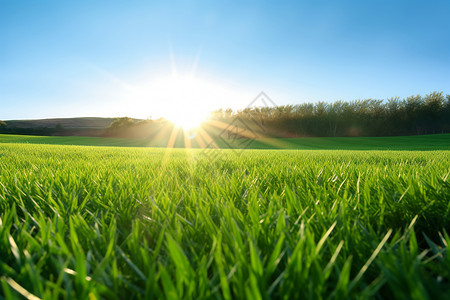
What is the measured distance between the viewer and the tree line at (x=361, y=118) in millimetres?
30203

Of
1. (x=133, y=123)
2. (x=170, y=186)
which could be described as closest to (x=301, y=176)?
(x=170, y=186)

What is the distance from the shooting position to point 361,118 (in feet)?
102

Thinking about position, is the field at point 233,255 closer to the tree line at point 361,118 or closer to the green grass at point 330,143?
the green grass at point 330,143

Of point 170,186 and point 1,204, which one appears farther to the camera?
point 170,186

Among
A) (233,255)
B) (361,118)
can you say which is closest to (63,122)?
(361,118)

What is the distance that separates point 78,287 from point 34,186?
0.95 metres

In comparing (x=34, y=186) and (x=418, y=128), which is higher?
(x=418, y=128)

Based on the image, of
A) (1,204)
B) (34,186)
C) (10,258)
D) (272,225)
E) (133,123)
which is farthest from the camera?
(133,123)

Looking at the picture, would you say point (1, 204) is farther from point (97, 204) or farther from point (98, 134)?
point (98, 134)

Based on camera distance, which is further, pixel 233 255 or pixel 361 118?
pixel 361 118

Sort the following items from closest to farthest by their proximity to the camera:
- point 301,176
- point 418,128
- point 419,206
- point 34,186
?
point 419,206 < point 34,186 < point 301,176 < point 418,128

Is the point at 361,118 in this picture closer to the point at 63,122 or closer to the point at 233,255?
the point at 233,255

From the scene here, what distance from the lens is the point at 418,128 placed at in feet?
101

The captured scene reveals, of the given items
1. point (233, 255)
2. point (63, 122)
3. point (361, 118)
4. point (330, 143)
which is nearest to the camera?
point (233, 255)
